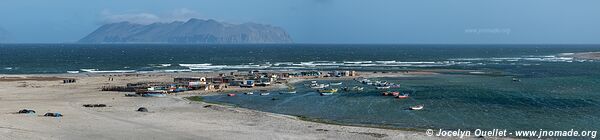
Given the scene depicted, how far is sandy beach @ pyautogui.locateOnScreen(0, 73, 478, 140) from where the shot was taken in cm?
4503

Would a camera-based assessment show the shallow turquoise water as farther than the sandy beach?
Yes

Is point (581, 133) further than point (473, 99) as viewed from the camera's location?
No

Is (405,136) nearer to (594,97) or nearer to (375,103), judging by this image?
(375,103)

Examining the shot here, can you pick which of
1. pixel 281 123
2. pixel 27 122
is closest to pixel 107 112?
pixel 27 122

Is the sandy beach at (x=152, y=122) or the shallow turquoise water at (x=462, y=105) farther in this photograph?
the shallow turquoise water at (x=462, y=105)

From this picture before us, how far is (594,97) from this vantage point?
2778 inches

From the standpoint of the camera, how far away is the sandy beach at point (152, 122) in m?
45.0

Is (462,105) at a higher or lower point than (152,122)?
lower

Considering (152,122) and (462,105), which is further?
(462,105)

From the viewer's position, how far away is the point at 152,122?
51375mm

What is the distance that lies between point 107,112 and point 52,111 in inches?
182

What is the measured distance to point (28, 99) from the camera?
230 ft

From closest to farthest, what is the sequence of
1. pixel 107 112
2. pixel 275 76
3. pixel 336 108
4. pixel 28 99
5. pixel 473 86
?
pixel 107 112 → pixel 336 108 → pixel 28 99 → pixel 473 86 → pixel 275 76

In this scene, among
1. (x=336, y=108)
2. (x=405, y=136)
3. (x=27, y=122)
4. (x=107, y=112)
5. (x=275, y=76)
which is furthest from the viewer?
(x=275, y=76)
